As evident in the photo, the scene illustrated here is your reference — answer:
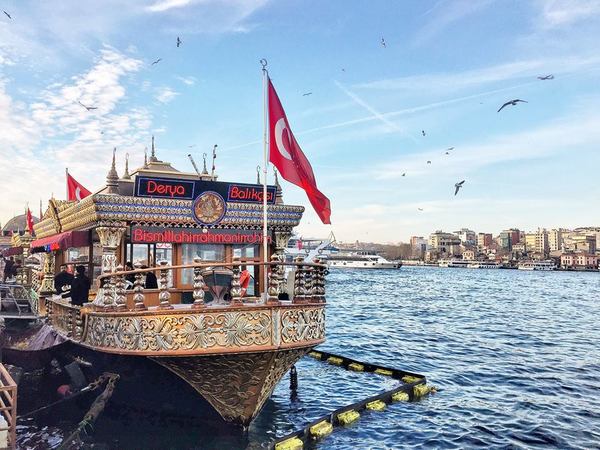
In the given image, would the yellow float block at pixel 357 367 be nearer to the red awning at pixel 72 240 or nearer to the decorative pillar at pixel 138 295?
the red awning at pixel 72 240

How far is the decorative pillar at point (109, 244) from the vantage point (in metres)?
12.9

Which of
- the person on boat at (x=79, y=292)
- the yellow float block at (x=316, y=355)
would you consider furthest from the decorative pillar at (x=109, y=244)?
the yellow float block at (x=316, y=355)

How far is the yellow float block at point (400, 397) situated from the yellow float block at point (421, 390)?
0.51 meters

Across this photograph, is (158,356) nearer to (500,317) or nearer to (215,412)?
(215,412)

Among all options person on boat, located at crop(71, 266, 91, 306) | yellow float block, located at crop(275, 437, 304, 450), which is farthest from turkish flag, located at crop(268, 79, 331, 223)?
person on boat, located at crop(71, 266, 91, 306)

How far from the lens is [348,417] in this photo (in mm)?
14297

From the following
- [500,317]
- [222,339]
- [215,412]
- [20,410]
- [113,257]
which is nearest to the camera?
[222,339]

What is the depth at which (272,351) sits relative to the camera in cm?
1024

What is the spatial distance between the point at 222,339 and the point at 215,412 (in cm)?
266

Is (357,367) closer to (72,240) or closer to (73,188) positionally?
(72,240)

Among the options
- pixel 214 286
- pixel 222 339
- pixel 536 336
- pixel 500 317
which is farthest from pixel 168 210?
pixel 500 317

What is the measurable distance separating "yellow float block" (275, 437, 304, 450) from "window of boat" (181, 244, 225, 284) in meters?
4.82

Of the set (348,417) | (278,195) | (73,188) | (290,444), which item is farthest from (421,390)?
(73,188)

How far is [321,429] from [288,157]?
7039 mm
